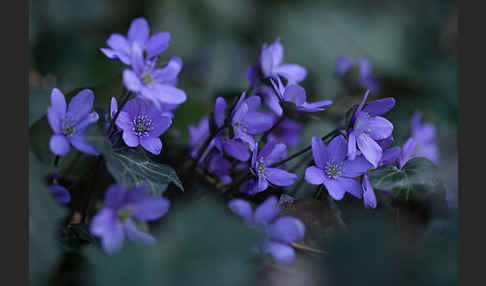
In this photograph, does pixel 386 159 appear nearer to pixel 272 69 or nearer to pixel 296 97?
pixel 296 97

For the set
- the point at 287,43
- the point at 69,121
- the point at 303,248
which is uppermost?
the point at 69,121

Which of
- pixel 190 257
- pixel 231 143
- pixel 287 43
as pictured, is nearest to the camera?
pixel 190 257

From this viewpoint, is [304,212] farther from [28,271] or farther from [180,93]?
[28,271]

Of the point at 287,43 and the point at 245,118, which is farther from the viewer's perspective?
the point at 287,43

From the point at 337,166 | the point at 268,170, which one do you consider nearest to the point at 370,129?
the point at 337,166

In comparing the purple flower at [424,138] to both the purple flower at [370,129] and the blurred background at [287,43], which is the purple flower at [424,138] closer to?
the blurred background at [287,43]

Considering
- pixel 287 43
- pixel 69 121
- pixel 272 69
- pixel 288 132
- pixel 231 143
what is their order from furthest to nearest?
pixel 287 43 → pixel 288 132 → pixel 272 69 → pixel 231 143 → pixel 69 121

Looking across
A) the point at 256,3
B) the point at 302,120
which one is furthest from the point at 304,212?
the point at 256,3

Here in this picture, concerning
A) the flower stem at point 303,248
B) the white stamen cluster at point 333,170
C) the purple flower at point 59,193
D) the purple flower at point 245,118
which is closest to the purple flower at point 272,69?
the purple flower at point 245,118

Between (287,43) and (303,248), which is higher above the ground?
(303,248)
